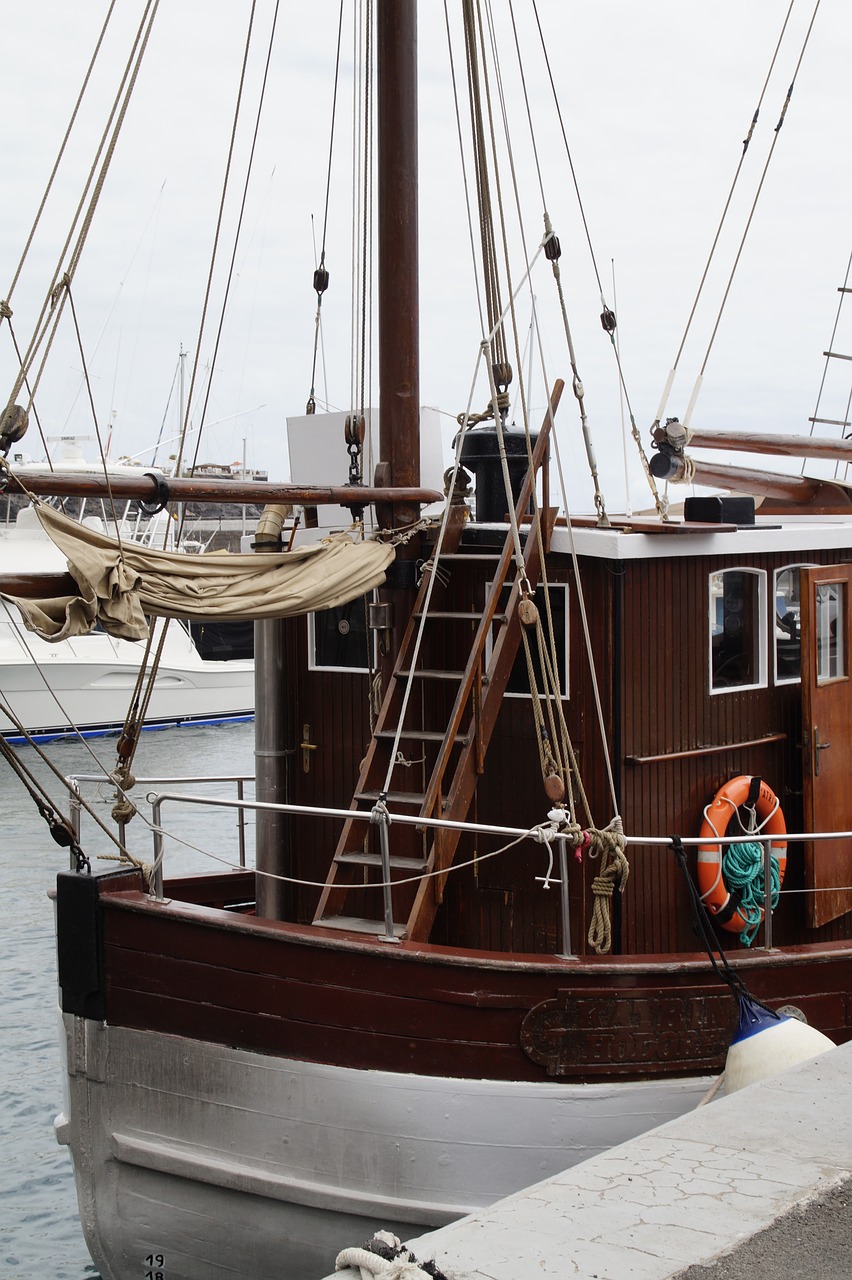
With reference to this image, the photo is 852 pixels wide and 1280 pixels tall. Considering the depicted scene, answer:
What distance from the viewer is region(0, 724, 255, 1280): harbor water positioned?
28.1ft

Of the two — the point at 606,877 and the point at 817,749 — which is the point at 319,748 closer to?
the point at 606,877

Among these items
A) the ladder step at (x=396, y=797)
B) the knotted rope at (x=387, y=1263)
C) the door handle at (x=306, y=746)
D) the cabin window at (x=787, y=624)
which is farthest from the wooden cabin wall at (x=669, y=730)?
the knotted rope at (x=387, y=1263)

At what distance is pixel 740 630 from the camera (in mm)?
8125

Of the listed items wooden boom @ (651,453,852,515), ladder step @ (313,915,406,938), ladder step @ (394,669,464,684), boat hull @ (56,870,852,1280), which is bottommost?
boat hull @ (56,870,852,1280)

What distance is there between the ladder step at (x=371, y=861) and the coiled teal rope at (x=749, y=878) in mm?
1830

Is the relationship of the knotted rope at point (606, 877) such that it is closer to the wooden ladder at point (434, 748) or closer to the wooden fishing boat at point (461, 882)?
the wooden fishing boat at point (461, 882)

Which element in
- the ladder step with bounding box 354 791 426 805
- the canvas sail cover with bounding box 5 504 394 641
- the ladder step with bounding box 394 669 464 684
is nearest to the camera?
the canvas sail cover with bounding box 5 504 394 641

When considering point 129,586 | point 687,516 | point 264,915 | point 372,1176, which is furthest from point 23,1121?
point 687,516

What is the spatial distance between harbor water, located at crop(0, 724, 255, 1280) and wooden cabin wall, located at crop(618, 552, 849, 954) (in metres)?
2.55

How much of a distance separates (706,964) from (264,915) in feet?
9.75

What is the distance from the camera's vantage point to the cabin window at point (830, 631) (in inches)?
319

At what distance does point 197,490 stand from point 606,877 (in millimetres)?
2937

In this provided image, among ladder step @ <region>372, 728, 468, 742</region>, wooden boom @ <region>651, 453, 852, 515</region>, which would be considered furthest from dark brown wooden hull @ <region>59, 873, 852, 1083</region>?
wooden boom @ <region>651, 453, 852, 515</region>

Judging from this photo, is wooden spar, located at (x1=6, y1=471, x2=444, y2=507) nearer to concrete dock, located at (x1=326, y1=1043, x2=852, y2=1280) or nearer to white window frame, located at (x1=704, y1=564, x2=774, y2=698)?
white window frame, located at (x1=704, y1=564, x2=774, y2=698)
